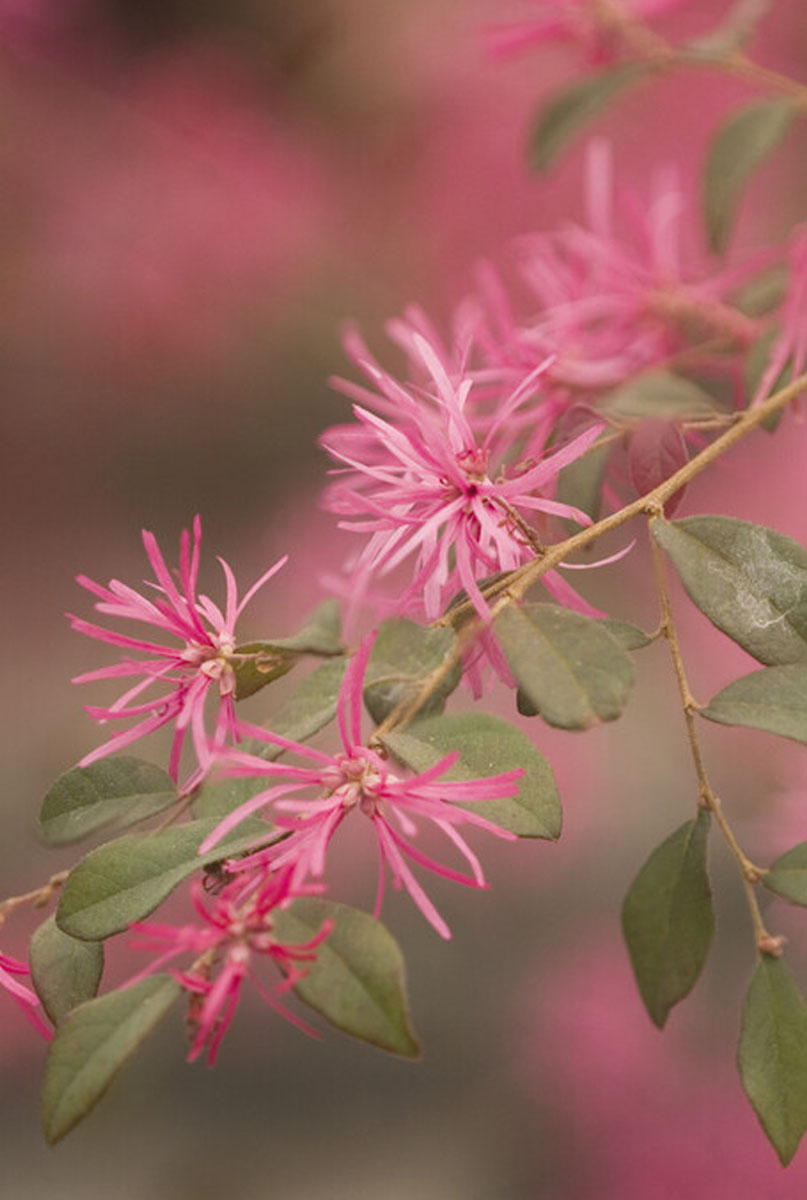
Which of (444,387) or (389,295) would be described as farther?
(389,295)

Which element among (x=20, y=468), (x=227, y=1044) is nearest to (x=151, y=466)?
(x=20, y=468)

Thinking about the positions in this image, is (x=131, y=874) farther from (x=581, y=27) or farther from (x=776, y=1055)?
(x=581, y=27)

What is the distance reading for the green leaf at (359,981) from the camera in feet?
0.88

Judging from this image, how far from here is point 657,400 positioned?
1.47ft

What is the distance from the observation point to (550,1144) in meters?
1.13

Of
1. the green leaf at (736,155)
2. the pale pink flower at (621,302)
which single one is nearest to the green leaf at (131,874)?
the pale pink flower at (621,302)

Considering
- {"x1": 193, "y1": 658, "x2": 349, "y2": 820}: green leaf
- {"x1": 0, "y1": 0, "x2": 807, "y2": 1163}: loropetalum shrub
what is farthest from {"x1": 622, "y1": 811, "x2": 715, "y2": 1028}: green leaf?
{"x1": 193, "y1": 658, "x2": 349, "y2": 820}: green leaf

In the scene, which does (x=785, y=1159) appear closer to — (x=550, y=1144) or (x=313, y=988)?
(x=313, y=988)

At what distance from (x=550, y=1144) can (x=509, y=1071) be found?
0.23 ft

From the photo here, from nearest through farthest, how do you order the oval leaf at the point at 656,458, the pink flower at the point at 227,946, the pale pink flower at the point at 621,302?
the pink flower at the point at 227,946, the oval leaf at the point at 656,458, the pale pink flower at the point at 621,302

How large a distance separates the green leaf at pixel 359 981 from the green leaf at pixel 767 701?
0.35 feet

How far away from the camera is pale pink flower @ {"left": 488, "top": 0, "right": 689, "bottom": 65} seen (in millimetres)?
608

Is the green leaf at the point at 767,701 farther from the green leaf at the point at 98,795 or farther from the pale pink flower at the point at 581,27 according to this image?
the pale pink flower at the point at 581,27

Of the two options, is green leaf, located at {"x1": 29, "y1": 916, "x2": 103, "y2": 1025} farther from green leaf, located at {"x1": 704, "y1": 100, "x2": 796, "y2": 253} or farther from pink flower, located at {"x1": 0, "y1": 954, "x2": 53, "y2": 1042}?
green leaf, located at {"x1": 704, "y1": 100, "x2": 796, "y2": 253}
